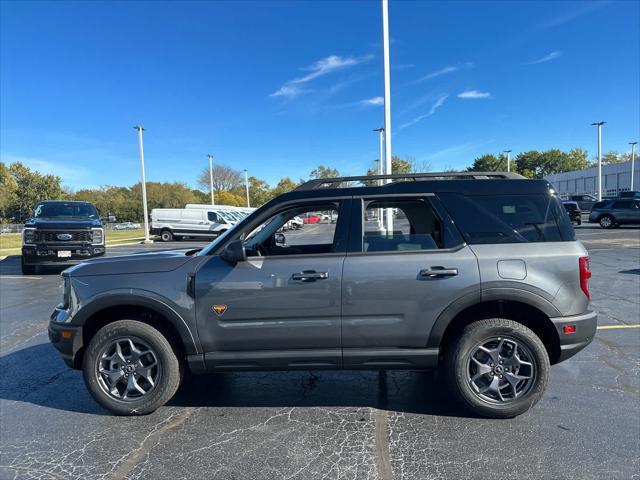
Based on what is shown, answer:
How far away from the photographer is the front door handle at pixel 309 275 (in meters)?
3.22

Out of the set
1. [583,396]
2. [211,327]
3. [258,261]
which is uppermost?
[258,261]

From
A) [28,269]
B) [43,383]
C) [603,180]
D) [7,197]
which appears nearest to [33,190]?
[7,197]

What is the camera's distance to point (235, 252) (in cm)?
322

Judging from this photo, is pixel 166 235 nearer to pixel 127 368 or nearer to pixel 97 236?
pixel 97 236

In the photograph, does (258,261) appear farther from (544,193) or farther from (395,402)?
(544,193)

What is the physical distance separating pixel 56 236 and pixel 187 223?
58.0ft

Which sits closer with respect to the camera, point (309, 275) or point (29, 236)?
point (309, 275)

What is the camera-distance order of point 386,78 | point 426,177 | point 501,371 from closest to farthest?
1. point 501,371
2. point 426,177
3. point 386,78

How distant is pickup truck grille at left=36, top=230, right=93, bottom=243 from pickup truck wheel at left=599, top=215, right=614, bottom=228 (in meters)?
26.7

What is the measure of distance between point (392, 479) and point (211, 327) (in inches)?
67.2

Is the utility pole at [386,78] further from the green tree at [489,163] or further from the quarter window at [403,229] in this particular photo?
the green tree at [489,163]

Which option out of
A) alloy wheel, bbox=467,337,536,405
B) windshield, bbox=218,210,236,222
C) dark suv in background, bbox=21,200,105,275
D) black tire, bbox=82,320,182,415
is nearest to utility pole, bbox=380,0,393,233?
dark suv in background, bbox=21,200,105,275

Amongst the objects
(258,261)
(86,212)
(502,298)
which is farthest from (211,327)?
(86,212)

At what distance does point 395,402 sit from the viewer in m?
3.63
